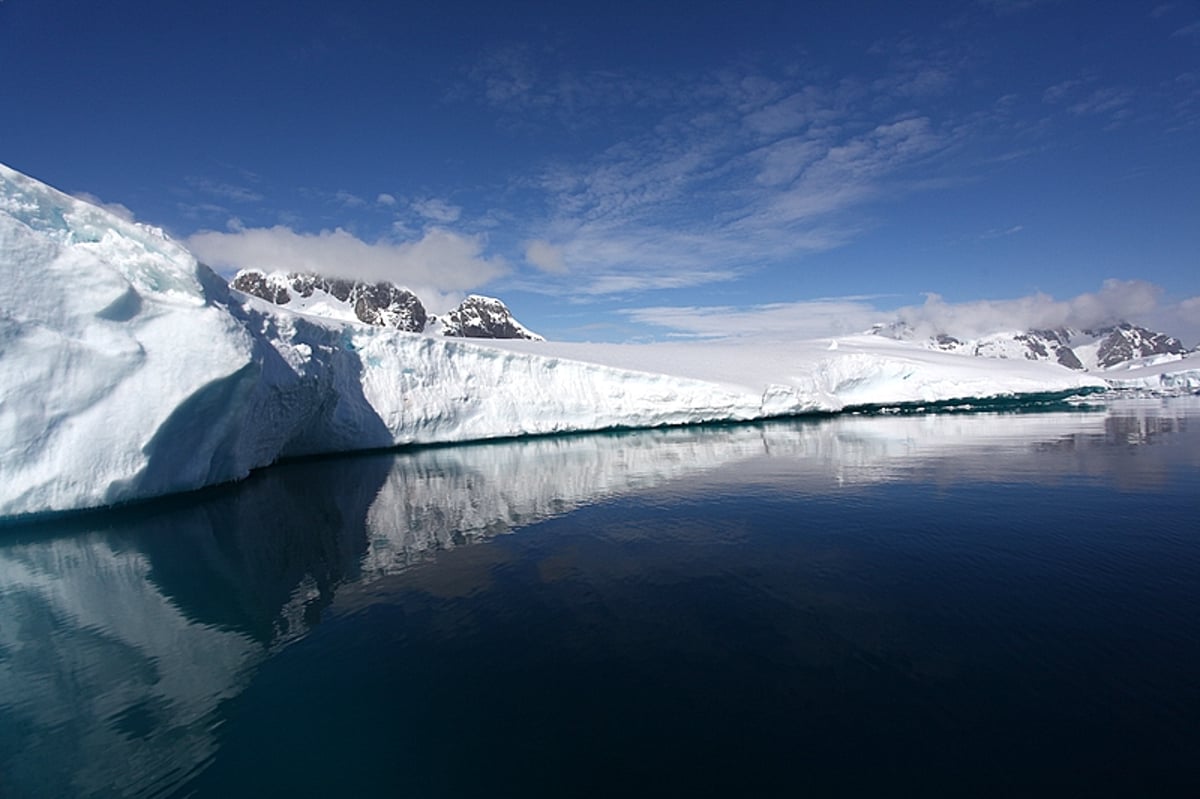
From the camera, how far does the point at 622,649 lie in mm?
4773

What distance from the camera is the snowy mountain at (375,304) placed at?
77812 mm

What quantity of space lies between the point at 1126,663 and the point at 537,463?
13.5m

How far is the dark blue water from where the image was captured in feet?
11.1

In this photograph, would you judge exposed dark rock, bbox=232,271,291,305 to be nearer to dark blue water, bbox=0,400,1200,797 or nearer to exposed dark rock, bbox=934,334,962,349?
dark blue water, bbox=0,400,1200,797

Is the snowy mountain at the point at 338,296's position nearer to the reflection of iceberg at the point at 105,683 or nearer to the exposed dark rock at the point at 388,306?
the exposed dark rock at the point at 388,306

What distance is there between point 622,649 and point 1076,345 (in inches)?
9625

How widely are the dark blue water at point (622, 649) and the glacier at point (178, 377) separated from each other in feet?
5.41

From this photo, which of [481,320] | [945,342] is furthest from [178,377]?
[945,342]

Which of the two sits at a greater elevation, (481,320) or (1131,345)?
(1131,345)

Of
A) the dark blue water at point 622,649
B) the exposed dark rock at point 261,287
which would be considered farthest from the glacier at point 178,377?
the exposed dark rock at point 261,287

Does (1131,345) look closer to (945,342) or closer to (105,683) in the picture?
(945,342)

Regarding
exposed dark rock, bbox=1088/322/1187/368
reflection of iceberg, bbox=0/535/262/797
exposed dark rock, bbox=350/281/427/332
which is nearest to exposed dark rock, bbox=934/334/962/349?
exposed dark rock, bbox=1088/322/1187/368

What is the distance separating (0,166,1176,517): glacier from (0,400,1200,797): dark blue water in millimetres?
1650

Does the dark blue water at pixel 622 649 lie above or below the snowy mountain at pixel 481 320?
below
